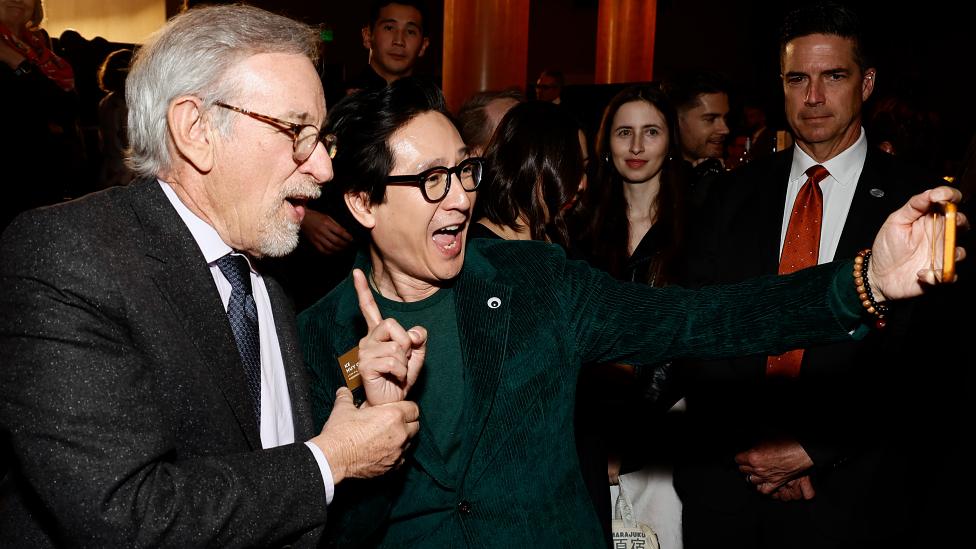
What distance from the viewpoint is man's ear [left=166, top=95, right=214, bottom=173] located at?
1.50m

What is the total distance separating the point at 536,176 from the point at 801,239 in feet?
3.30

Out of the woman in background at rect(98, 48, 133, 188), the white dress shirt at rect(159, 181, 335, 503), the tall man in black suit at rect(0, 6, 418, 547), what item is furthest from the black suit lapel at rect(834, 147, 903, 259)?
the woman in background at rect(98, 48, 133, 188)

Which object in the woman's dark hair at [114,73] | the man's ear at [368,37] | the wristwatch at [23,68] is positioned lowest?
the wristwatch at [23,68]

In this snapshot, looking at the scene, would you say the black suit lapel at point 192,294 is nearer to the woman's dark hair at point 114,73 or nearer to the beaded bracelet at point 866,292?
the beaded bracelet at point 866,292

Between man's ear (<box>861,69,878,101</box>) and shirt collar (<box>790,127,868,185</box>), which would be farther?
man's ear (<box>861,69,878,101</box>)

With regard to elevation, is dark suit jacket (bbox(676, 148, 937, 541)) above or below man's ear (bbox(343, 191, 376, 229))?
below

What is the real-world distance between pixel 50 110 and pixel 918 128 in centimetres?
398

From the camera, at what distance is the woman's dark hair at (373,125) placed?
1902 mm

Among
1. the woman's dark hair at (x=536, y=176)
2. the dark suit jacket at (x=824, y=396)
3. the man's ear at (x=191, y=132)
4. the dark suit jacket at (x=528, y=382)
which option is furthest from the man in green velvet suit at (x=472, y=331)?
the woman's dark hair at (x=536, y=176)

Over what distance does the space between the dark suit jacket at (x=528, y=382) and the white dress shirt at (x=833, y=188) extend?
36.7 inches

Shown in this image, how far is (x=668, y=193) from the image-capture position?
3480mm

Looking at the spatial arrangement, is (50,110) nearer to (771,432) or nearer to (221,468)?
(221,468)

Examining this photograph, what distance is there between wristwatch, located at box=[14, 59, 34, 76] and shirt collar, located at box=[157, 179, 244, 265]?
1711mm

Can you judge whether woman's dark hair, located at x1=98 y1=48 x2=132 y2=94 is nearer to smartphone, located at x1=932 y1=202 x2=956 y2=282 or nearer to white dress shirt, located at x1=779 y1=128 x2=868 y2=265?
white dress shirt, located at x1=779 y1=128 x2=868 y2=265
